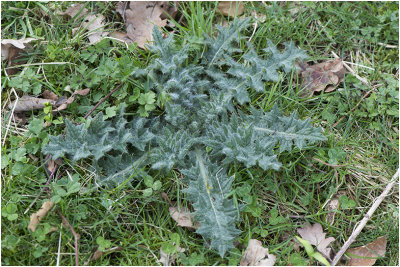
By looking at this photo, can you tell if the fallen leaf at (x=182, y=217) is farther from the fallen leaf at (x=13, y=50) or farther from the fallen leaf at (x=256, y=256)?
the fallen leaf at (x=13, y=50)

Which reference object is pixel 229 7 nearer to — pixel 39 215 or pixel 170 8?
pixel 170 8

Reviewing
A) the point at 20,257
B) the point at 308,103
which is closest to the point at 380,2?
the point at 308,103

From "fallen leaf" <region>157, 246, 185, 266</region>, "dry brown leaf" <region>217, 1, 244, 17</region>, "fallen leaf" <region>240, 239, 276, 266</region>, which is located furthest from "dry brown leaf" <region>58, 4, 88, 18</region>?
"fallen leaf" <region>240, 239, 276, 266</region>

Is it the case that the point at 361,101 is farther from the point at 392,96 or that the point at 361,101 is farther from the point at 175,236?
the point at 175,236

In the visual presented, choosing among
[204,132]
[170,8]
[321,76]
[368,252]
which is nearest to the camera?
[368,252]

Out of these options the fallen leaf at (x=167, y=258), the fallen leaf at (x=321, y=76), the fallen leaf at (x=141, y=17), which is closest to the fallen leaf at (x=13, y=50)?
the fallen leaf at (x=141, y=17)

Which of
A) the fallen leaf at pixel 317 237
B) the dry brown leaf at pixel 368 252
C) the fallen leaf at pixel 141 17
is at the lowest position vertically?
the dry brown leaf at pixel 368 252

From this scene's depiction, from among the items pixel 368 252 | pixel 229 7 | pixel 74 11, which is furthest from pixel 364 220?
pixel 74 11
